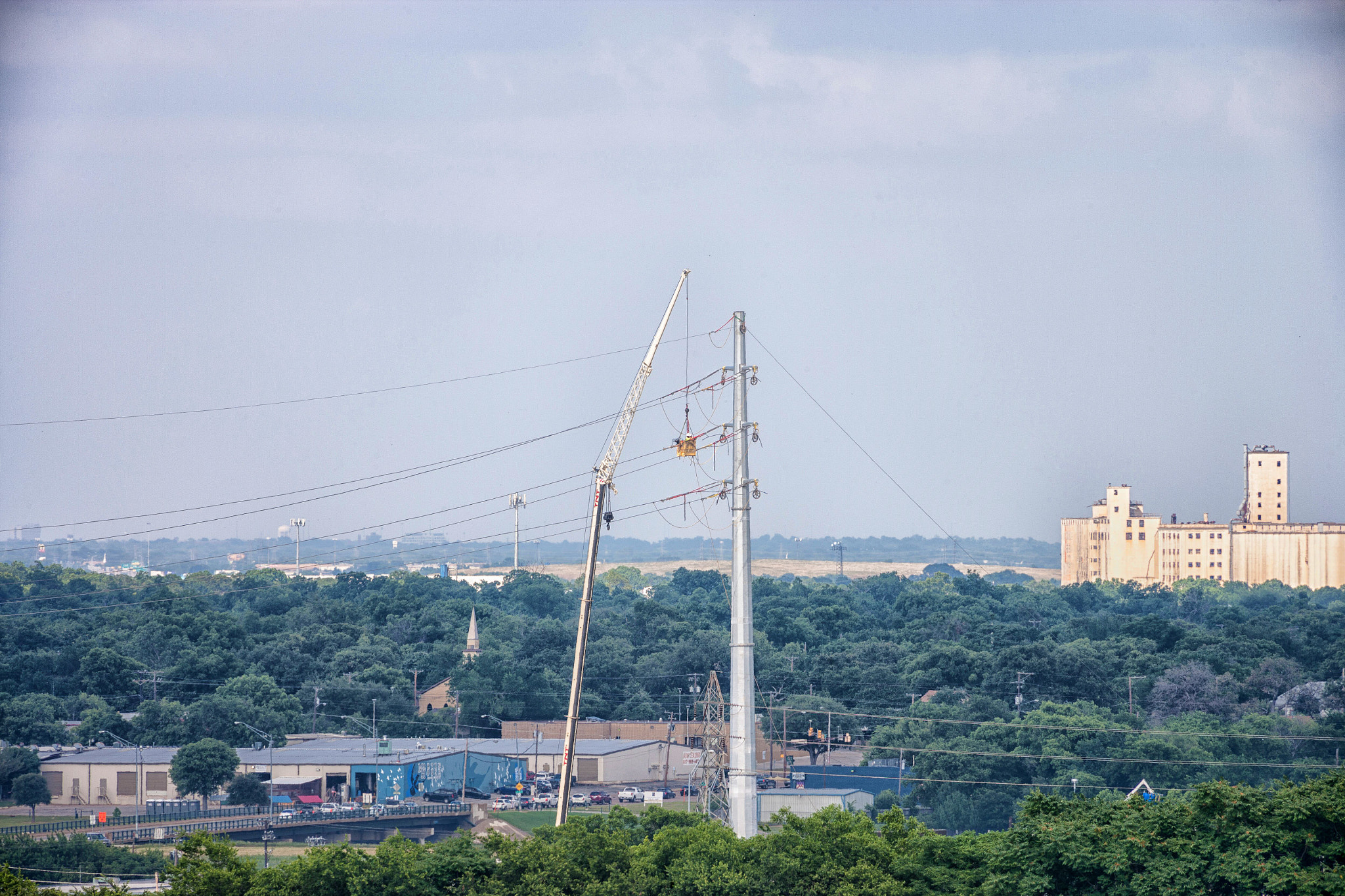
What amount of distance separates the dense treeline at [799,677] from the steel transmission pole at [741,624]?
39.4 m

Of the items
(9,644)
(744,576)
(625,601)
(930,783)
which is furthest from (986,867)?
(625,601)

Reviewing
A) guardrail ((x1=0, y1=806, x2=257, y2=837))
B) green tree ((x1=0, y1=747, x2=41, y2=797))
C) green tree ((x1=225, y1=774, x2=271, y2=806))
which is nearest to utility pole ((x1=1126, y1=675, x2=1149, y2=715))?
green tree ((x1=225, y1=774, x2=271, y2=806))

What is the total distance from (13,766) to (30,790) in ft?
6.83

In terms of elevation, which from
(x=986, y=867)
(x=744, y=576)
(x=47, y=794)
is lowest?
(x=47, y=794)

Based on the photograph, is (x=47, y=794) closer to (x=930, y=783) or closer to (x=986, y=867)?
(x=930, y=783)

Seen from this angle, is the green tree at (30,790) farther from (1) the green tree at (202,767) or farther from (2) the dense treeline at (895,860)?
(2) the dense treeline at (895,860)

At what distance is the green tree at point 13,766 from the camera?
7231 cm

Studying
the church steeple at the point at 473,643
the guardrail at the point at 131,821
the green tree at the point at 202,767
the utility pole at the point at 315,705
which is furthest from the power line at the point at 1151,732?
the church steeple at the point at 473,643

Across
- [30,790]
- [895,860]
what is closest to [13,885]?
[895,860]

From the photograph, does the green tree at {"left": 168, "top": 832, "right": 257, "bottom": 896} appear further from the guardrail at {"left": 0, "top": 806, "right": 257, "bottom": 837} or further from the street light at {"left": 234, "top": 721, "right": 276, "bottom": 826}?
the guardrail at {"left": 0, "top": 806, "right": 257, "bottom": 837}

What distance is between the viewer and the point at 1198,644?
10150cm

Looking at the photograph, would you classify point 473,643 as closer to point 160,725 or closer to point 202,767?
point 160,725

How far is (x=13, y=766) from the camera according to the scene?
2847 inches

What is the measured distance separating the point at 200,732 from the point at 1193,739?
54.8m
